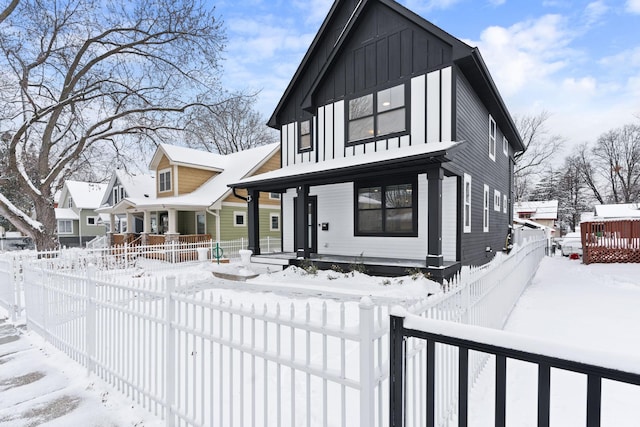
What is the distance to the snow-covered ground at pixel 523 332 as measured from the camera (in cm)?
304

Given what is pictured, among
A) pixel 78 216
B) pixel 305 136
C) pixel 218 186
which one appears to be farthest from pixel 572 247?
pixel 78 216

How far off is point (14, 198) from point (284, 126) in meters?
34.7

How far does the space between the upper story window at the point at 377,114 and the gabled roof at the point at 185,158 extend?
40.6 ft

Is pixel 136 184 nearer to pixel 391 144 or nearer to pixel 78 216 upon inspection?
pixel 78 216

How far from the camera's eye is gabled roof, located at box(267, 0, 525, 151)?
8.84 m

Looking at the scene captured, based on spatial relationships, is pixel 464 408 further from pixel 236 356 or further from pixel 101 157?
pixel 101 157

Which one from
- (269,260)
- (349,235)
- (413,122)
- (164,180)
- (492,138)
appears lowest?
(269,260)

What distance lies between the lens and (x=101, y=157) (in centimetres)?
1730

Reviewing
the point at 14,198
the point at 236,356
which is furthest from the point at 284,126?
the point at 14,198

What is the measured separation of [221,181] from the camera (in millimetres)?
19719

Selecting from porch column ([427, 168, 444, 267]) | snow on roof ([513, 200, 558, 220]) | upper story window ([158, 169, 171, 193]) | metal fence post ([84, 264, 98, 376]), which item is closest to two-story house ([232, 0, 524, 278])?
porch column ([427, 168, 444, 267])

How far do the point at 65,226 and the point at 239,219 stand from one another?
22.8m

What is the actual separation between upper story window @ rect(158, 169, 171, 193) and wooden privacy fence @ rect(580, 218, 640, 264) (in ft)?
70.4

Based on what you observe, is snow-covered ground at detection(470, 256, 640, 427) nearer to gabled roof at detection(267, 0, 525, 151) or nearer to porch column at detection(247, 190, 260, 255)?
gabled roof at detection(267, 0, 525, 151)
